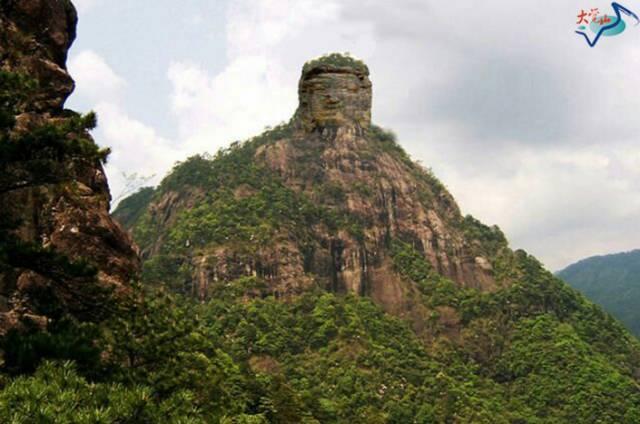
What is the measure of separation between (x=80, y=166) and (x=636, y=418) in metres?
60.4

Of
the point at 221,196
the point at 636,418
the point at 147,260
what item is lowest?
the point at 636,418

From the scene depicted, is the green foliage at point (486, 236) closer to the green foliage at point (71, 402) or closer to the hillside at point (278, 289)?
the hillside at point (278, 289)

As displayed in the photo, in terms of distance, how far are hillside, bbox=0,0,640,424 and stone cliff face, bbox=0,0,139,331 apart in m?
0.09

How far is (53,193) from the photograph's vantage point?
23234mm

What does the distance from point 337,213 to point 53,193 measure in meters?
64.7

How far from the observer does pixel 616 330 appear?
3219 inches

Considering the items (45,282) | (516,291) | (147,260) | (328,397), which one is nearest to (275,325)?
(328,397)

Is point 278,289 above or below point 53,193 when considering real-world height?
above

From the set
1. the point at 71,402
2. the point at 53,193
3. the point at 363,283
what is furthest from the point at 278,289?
the point at 71,402

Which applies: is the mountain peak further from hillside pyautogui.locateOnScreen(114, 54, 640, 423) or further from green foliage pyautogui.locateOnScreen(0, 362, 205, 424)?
green foliage pyautogui.locateOnScreen(0, 362, 205, 424)

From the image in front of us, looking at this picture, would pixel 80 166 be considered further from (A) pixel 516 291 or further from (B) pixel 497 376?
(A) pixel 516 291

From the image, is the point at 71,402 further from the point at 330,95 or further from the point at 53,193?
the point at 330,95

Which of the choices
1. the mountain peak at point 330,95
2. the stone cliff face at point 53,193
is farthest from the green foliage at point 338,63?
the stone cliff face at point 53,193

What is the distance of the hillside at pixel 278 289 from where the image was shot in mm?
16641
